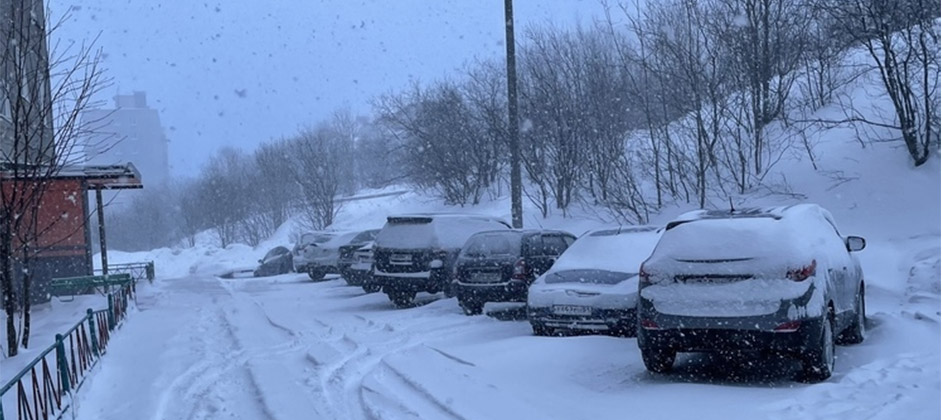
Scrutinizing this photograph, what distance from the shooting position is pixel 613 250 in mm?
10406

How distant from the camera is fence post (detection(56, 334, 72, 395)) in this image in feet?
23.9

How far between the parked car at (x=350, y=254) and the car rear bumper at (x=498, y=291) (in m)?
6.40

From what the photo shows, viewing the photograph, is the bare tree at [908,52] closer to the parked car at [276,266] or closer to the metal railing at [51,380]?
the metal railing at [51,380]

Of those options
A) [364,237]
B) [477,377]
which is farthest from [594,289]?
[364,237]

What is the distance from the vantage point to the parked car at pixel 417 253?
1460cm

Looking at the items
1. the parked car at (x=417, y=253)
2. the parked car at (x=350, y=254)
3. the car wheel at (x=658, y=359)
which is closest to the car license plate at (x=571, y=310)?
the car wheel at (x=658, y=359)

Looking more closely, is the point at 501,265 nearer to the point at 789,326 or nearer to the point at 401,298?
the point at 401,298

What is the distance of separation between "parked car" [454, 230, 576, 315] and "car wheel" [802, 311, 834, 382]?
18.8 ft

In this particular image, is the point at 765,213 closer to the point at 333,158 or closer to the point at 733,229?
the point at 733,229

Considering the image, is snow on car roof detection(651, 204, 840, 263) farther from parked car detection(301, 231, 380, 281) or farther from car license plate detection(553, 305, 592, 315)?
parked car detection(301, 231, 380, 281)

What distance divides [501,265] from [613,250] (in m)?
2.53

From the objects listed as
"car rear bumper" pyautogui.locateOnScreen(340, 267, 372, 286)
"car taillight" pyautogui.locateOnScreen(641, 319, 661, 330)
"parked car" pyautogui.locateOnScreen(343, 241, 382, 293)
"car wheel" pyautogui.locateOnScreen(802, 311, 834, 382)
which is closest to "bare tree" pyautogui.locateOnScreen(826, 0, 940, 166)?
"car wheel" pyautogui.locateOnScreen(802, 311, 834, 382)

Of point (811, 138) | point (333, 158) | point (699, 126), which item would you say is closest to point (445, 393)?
point (699, 126)

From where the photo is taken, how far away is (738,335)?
6.77 meters
